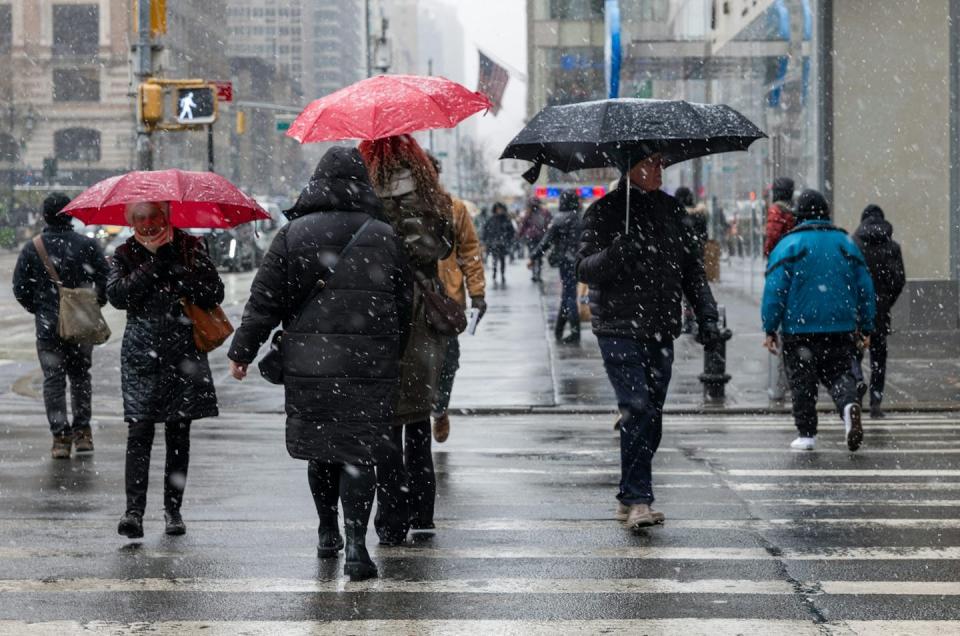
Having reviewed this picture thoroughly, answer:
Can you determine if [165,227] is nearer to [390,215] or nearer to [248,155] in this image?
[390,215]

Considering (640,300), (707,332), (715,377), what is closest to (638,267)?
(640,300)

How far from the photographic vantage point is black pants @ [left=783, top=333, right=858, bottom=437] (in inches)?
418

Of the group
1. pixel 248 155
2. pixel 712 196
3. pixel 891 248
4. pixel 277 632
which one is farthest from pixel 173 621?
pixel 248 155

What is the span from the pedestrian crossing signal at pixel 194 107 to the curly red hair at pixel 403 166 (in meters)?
11.4

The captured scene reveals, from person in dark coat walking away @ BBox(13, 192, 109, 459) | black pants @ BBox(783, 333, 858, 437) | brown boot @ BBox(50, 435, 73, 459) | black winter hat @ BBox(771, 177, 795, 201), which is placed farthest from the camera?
black winter hat @ BBox(771, 177, 795, 201)

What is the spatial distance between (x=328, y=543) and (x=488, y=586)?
927 mm

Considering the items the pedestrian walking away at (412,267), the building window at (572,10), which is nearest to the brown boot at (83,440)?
the pedestrian walking away at (412,267)

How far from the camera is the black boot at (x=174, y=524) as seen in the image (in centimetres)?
782

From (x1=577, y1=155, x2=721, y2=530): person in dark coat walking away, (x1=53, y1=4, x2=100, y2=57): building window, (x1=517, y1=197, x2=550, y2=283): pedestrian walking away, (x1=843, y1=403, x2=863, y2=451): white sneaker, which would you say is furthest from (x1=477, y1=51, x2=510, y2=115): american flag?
(x1=53, y1=4, x2=100, y2=57): building window

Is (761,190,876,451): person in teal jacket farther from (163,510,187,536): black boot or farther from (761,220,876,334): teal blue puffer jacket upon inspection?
(163,510,187,536): black boot

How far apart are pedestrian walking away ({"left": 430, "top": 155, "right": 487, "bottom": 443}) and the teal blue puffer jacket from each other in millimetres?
2067

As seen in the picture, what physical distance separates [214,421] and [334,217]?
23.0 ft

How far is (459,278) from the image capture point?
416 inches

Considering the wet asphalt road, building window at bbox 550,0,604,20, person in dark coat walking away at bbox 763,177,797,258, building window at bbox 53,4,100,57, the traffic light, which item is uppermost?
building window at bbox 53,4,100,57
